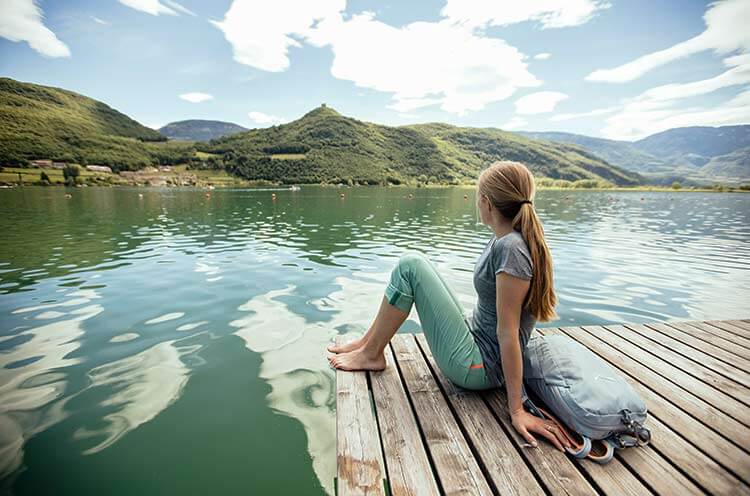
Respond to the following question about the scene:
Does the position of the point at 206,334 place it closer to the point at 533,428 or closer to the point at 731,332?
the point at 533,428

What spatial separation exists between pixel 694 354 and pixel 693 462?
98.5 inches

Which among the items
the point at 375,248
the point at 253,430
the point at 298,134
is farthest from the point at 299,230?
the point at 298,134

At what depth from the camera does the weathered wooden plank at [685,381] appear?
9.64 ft

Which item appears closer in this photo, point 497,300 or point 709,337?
point 497,300

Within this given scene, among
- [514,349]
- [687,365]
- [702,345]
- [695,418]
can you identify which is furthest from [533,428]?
[702,345]

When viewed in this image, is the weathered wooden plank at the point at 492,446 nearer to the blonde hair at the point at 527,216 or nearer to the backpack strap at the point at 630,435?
the backpack strap at the point at 630,435

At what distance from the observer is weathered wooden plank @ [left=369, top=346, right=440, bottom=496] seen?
6.95 feet

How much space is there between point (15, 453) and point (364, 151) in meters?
187

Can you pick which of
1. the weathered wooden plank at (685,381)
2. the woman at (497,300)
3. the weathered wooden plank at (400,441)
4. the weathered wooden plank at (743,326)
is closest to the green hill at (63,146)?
the weathered wooden plank at (400,441)

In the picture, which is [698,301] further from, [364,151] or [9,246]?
[364,151]

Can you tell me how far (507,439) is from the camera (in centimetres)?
250

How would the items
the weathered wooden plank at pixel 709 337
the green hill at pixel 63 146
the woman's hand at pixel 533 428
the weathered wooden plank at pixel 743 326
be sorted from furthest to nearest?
the green hill at pixel 63 146, the weathered wooden plank at pixel 743 326, the weathered wooden plank at pixel 709 337, the woman's hand at pixel 533 428

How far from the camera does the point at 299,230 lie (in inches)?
704

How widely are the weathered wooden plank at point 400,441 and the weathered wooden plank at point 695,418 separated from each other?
205 cm
